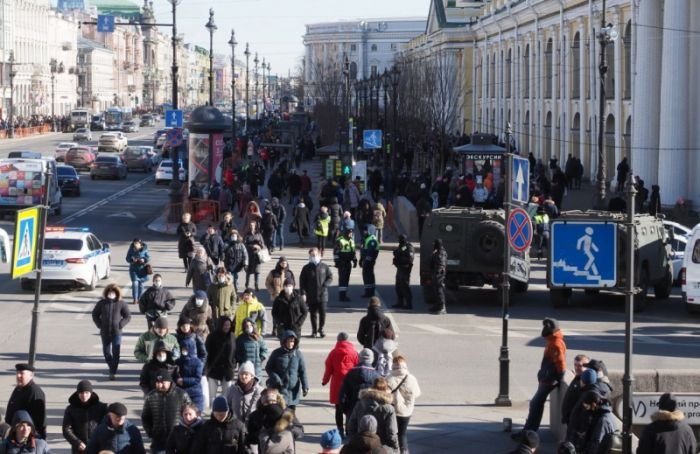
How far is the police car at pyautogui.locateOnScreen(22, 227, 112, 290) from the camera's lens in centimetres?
2933

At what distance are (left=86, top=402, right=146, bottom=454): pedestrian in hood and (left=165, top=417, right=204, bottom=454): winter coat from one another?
0.94ft

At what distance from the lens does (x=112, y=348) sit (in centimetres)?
2059

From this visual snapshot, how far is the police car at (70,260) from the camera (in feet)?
96.2

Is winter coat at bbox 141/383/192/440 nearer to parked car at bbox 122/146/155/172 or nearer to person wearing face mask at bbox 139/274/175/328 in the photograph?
person wearing face mask at bbox 139/274/175/328

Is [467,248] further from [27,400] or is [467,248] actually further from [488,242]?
[27,400]

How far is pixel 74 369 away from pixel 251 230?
35.9 feet

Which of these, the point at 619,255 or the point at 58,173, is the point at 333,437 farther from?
the point at 58,173

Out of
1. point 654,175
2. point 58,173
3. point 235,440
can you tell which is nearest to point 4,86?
point 58,173

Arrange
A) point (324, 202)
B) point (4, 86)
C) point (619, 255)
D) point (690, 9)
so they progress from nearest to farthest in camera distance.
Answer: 1. point (619, 255)
2. point (324, 202)
3. point (690, 9)
4. point (4, 86)

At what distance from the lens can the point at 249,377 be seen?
15.0m

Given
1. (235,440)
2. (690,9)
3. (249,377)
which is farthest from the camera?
(690,9)

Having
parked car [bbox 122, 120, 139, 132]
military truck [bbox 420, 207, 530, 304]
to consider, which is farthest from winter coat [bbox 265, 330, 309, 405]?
parked car [bbox 122, 120, 139, 132]

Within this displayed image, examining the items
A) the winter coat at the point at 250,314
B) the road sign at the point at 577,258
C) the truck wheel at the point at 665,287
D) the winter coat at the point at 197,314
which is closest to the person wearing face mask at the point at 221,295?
the winter coat at the point at 197,314

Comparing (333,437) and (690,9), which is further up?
(690,9)
